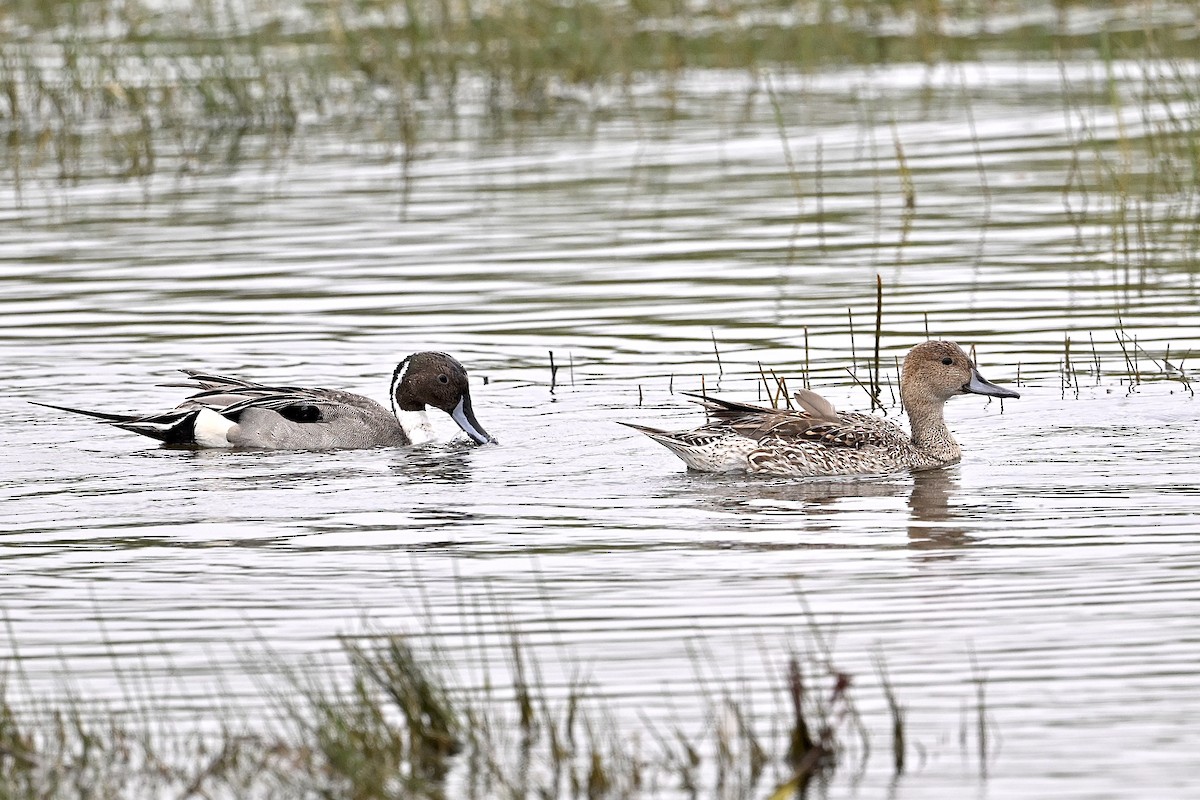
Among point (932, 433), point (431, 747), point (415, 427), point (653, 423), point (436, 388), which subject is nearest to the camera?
point (431, 747)

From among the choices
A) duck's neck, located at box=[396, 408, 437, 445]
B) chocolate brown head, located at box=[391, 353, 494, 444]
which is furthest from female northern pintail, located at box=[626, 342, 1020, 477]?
duck's neck, located at box=[396, 408, 437, 445]

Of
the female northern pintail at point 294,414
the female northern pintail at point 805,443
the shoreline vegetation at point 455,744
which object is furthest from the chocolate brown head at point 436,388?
the shoreline vegetation at point 455,744

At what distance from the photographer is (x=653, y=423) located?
10273mm

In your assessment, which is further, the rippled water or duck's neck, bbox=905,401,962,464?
duck's neck, bbox=905,401,962,464

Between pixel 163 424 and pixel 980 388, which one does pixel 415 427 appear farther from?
pixel 980 388

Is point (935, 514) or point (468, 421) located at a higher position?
point (468, 421)

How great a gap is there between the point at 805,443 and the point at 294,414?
2.59 metres

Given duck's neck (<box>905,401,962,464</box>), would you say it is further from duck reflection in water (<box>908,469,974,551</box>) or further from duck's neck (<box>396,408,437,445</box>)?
duck's neck (<box>396,408,437,445</box>)

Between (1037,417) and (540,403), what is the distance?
2.53 m

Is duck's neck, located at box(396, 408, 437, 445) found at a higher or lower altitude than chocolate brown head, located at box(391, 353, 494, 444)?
lower

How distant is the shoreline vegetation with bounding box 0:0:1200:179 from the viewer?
67.4 feet

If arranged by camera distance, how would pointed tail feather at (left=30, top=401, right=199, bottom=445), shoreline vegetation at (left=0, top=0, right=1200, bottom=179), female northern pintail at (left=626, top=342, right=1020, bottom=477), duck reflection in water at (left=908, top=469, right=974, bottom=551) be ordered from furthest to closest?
shoreline vegetation at (left=0, top=0, right=1200, bottom=179), pointed tail feather at (left=30, top=401, right=199, bottom=445), female northern pintail at (left=626, top=342, right=1020, bottom=477), duck reflection in water at (left=908, top=469, right=974, bottom=551)

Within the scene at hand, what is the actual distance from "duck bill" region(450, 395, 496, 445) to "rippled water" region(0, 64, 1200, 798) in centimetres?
7

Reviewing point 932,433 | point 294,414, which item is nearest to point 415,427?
point 294,414
